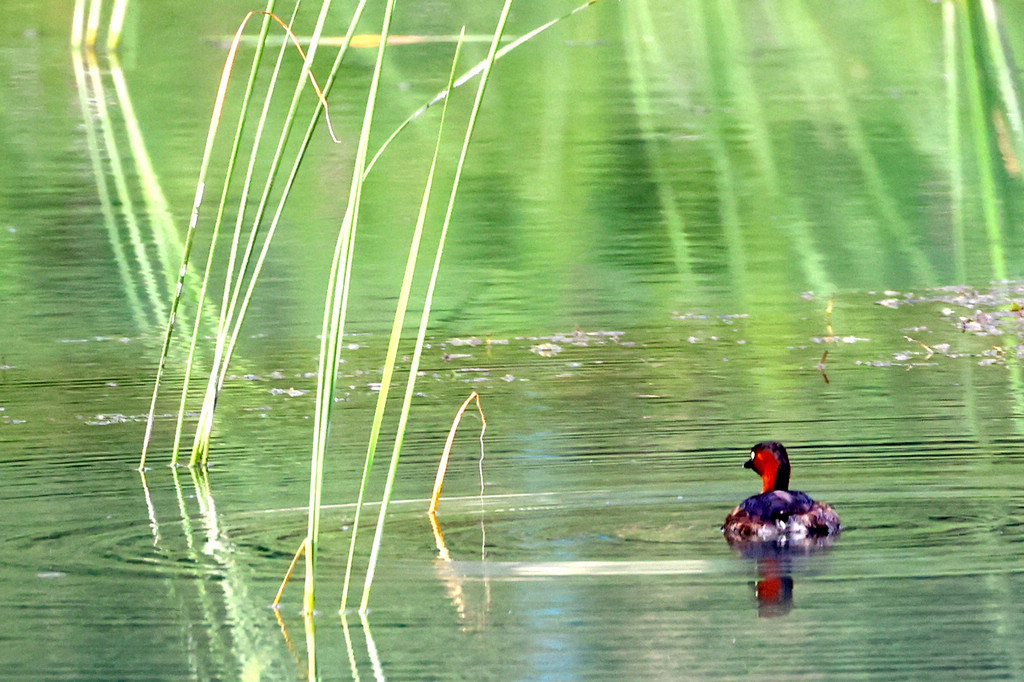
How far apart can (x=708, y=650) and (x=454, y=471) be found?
205cm

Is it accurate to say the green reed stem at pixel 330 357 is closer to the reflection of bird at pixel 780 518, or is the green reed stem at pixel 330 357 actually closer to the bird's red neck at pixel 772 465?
the reflection of bird at pixel 780 518

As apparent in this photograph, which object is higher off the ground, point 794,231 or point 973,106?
point 973,106

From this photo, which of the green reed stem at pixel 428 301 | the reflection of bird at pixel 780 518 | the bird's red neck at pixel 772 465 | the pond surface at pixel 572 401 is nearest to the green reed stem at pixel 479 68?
the green reed stem at pixel 428 301

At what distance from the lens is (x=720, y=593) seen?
4980 millimetres

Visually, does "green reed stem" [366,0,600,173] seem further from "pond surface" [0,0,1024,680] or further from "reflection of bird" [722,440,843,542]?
"reflection of bird" [722,440,843,542]

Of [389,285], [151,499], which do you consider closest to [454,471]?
[151,499]

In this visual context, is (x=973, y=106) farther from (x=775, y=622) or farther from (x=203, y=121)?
(x=203, y=121)

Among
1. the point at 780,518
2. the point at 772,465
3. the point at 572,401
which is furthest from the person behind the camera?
the point at 572,401

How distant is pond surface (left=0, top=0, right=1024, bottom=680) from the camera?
15.5 ft

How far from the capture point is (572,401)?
7.62 meters

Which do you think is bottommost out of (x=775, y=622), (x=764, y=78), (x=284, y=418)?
(x=764, y=78)

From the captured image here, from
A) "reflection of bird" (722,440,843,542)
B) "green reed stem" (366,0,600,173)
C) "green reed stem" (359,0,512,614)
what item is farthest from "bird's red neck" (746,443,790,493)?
"green reed stem" (366,0,600,173)

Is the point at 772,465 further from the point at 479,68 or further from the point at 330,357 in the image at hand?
the point at 330,357

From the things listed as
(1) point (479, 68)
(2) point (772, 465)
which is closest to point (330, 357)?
(1) point (479, 68)
